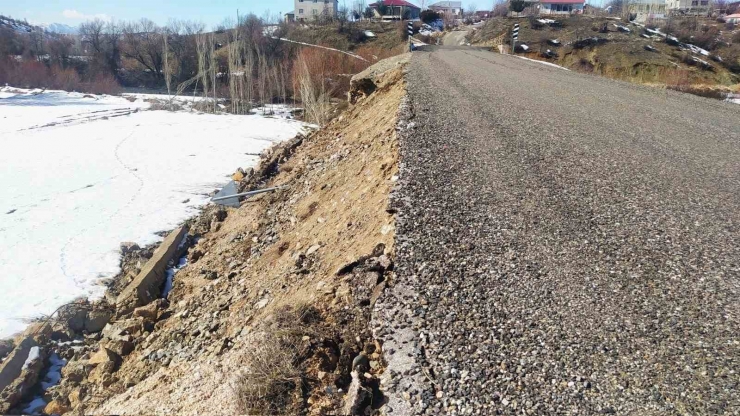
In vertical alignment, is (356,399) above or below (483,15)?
below

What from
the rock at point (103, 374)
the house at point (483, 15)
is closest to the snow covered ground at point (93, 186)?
the rock at point (103, 374)

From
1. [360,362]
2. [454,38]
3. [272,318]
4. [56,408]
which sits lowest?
[56,408]

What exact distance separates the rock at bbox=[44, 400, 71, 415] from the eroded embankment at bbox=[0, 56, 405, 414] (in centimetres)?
3

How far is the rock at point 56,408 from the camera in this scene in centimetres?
487

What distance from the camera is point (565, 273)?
363cm

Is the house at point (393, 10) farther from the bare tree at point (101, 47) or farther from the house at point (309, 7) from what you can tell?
the bare tree at point (101, 47)

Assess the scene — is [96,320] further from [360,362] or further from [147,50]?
[147,50]

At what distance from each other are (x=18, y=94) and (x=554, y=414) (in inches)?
1897

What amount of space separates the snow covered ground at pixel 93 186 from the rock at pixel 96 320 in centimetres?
90

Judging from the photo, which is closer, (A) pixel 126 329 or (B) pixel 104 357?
(B) pixel 104 357

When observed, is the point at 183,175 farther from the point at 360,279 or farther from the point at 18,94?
the point at 18,94

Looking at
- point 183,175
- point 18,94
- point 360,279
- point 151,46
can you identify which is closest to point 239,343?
point 360,279

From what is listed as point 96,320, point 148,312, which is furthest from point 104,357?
point 96,320

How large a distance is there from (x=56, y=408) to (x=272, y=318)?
288 cm
